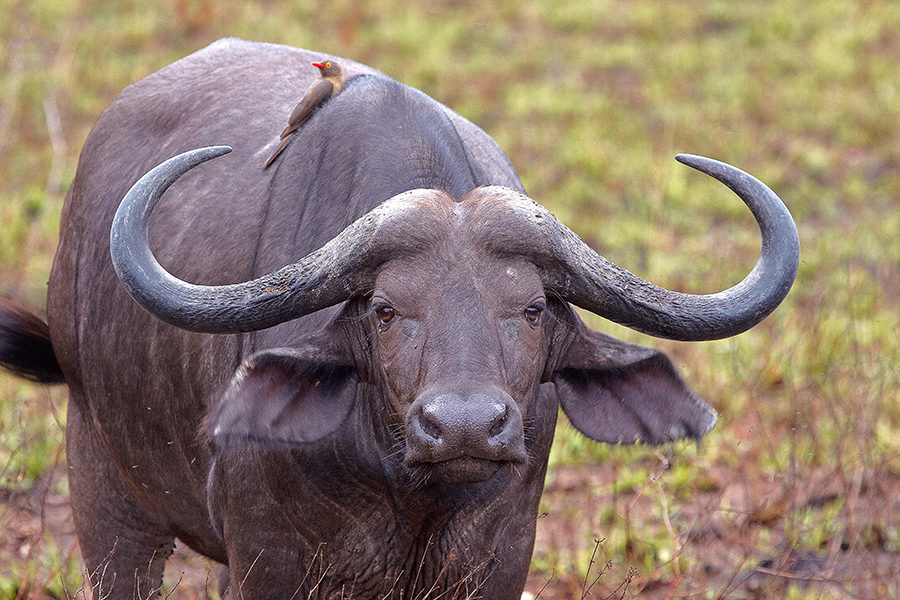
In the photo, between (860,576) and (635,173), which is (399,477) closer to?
(860,576)

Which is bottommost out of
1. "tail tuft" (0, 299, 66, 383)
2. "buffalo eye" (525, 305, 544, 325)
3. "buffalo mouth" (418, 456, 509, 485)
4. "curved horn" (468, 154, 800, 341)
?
"tail tuft" (0, 299, 66, 383)

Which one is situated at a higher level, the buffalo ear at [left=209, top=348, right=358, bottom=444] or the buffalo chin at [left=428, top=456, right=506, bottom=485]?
the buffalo chin at [left=428, top=456, right=506, bottom=485]

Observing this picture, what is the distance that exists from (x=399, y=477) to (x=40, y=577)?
2.61 meters

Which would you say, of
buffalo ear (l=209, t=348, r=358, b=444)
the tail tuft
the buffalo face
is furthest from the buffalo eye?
the tail tuft

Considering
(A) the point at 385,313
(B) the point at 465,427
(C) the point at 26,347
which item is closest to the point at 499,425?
(B) the point at 465,427

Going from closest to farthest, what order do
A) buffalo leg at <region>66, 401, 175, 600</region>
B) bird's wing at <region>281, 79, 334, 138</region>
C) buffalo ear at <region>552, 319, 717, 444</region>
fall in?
buffalo ear at <region>552, 319, 717, 444</region> → bird's wing at <region>281, 79, 334, 138</region> → buffalo leg at <region>66, 401, 175, 600</region>

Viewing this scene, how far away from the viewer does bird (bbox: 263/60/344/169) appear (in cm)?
381

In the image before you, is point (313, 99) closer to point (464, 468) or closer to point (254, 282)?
point (254, 282)

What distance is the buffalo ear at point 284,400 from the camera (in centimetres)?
321

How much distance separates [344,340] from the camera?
130 inches

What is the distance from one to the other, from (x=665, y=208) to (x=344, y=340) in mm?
6798

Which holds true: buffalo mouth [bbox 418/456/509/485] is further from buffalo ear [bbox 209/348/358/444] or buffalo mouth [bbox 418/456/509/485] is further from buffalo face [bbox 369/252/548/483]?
buffalo ear [bbox 209/348/358/444]

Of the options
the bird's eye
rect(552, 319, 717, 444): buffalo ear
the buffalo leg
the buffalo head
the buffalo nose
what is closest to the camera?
the buffalo nose

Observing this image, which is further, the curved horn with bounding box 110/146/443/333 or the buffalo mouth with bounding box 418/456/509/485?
the curved horn with bounding box 110/146/443/333
